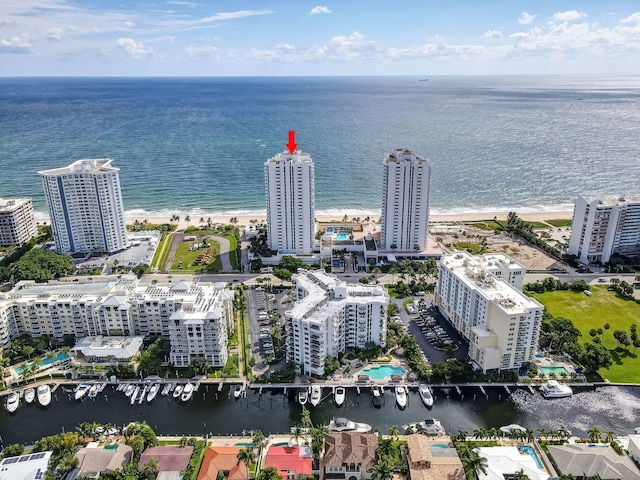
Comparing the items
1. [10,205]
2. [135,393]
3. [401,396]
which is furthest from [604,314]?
[10,205]

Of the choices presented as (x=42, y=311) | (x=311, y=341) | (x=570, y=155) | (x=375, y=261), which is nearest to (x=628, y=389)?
(x=311, y=341)

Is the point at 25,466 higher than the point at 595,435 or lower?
higher

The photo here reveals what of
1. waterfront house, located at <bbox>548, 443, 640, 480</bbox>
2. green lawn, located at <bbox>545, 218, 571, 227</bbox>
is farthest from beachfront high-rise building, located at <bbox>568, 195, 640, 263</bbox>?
waterfront house, located at <bbox>548, 443, 640, 480</bbox>

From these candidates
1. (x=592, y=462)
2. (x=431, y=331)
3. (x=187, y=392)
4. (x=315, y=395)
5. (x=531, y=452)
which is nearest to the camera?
(x=592, y=462)

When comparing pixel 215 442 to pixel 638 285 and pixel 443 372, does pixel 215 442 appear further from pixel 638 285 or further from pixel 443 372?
pixel 638 285

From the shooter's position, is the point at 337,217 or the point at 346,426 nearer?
the point at 346,426

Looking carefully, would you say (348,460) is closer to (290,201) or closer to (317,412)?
(317,412)

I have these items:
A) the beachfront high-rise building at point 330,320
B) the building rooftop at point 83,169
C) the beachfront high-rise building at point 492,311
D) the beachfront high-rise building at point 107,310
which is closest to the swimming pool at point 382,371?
the beachfront high-rise building at point 330,320
